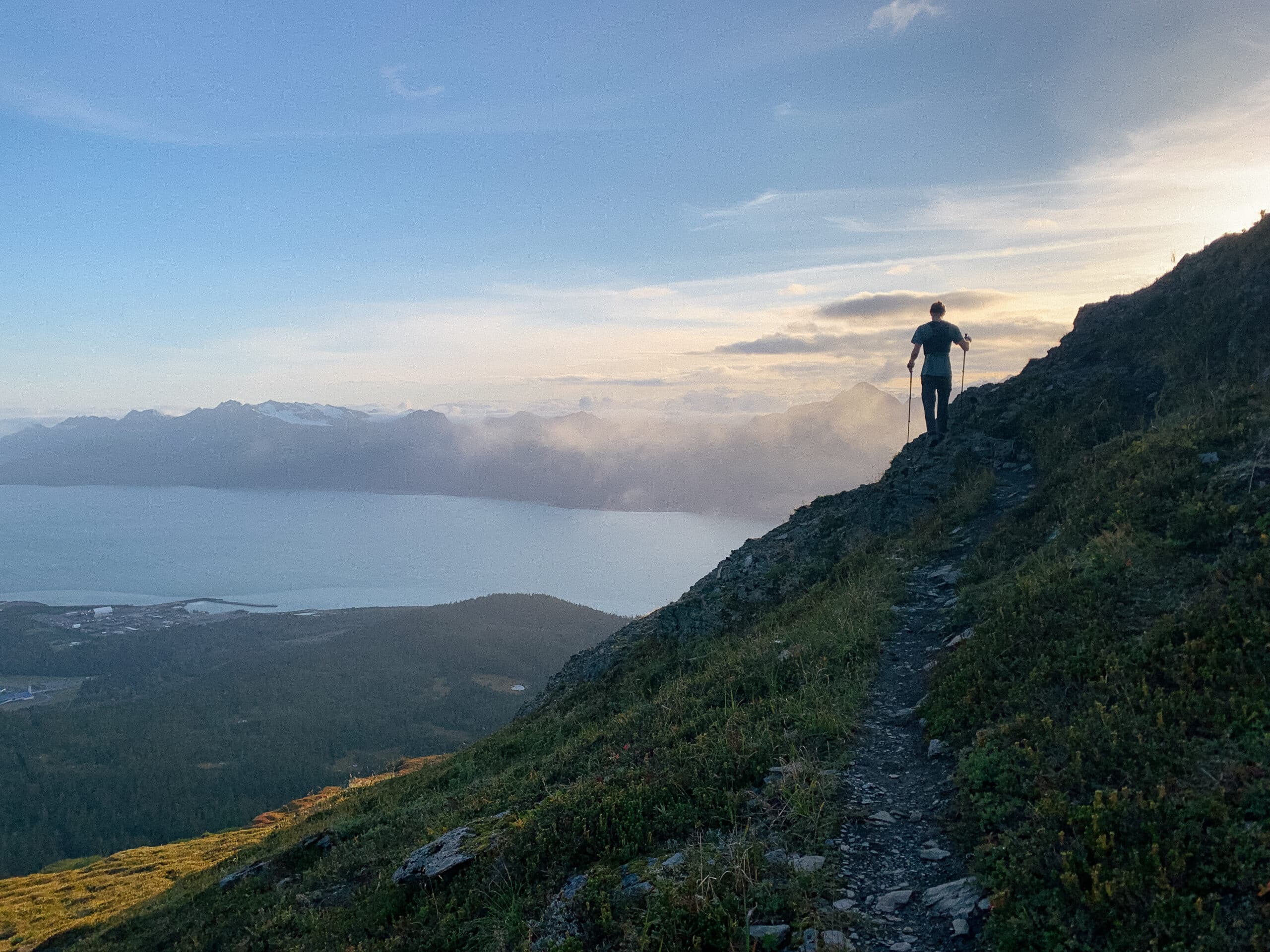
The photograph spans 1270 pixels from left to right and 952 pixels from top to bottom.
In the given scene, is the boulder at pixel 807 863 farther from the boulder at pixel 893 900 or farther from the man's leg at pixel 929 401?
the man's leg at pixel 929 401

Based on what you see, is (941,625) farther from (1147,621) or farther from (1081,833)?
(1081,833)

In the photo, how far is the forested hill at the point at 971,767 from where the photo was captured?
188 inches

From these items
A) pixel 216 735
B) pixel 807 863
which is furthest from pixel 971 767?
pixel 216 735

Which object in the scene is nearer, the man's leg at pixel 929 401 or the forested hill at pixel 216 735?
the man's leg at pixel 929 401

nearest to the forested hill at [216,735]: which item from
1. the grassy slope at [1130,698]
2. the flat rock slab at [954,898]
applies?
the grassy slope at [1130,698]

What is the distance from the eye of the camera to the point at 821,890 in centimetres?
530

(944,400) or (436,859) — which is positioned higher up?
(944,400)

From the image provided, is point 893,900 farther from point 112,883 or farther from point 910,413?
point 112,883

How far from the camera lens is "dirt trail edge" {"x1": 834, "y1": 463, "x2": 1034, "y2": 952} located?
482 centimetres

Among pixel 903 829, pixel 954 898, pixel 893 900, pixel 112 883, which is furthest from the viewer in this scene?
pixel 112 883

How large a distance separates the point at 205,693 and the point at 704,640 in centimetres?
19769

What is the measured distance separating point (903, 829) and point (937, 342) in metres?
15.3

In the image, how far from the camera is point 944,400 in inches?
779

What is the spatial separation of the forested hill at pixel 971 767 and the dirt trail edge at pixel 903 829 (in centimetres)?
4
